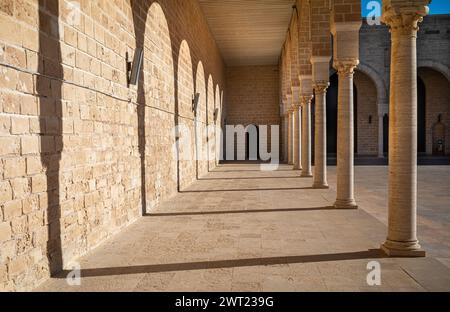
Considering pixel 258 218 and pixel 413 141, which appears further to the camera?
pixel 258 218

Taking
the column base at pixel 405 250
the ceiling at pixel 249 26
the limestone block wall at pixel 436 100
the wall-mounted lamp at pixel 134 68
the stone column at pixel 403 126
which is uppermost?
the ceiling at pixel 249 26

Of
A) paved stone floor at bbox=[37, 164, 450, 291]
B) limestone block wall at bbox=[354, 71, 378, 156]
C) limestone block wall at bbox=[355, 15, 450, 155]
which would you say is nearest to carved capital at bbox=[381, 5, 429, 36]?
paved stone floor at bbox=[37, 164, 450, 291]

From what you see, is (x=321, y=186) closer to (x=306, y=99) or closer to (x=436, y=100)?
(x=306, y=99)

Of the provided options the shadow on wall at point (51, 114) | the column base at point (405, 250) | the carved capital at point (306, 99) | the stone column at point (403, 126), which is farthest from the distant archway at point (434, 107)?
the shadow on wall at point (51, 114)

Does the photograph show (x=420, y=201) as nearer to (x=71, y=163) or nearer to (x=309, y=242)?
(x=309, y=242)

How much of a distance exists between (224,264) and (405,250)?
1938mm

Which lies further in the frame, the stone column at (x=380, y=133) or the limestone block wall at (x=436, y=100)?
the limestone block wall at (x=436, y=100)

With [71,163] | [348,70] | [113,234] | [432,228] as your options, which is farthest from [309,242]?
[348,70]

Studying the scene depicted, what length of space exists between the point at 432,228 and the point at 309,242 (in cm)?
201

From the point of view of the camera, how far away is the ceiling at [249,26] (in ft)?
43.9

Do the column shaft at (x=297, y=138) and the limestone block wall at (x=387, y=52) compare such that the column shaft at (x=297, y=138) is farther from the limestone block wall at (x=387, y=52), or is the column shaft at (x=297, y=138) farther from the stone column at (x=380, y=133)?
the limestone block wall at (x=387, y=52)

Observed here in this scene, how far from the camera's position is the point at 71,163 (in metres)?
4.20

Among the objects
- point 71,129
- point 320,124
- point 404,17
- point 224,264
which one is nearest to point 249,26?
point 320,124
